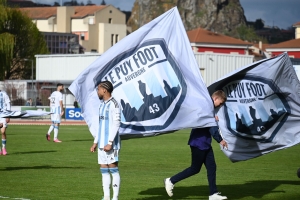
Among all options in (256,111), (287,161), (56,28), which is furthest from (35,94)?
(56,28)

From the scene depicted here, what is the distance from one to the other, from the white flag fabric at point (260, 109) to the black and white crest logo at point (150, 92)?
1.44 m

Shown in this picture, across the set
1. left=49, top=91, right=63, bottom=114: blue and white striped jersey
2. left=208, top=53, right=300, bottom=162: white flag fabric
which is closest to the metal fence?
left=49, top=91, right=63, bottom=114: blue and white striped jersey

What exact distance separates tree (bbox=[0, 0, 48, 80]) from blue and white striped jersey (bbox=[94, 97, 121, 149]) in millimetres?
67130

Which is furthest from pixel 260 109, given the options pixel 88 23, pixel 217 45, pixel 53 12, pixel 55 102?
pixel 53 12

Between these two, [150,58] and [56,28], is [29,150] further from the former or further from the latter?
[56,28]

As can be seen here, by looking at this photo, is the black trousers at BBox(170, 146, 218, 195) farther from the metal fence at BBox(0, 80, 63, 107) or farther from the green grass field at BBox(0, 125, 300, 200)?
the metal fence at BBox(0, 80, 63, 107)

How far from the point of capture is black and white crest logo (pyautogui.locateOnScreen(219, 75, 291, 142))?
15.4 meters

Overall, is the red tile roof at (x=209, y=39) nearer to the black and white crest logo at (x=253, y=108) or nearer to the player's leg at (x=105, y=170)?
the black and white crest logo at (x=253, y=108)

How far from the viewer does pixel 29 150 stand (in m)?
25.8

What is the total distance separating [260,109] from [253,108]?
213 mm

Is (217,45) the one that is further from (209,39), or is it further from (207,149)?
(207,149)

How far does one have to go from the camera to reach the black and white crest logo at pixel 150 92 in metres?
13.8

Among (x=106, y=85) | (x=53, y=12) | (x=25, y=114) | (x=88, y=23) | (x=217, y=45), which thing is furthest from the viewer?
(x=53, y=12)

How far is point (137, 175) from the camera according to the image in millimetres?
17781
